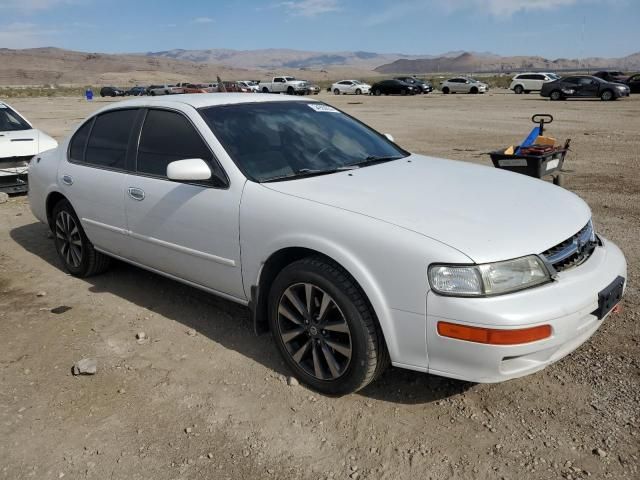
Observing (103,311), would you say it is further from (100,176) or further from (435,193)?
(435,193)

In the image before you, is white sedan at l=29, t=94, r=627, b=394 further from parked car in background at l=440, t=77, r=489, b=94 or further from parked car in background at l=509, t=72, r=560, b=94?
parked car in background at l=440, t=77, r=489, b=94

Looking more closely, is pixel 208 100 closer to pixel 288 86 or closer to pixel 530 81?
pixel 530 81

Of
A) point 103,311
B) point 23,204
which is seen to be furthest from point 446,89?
point 103,311

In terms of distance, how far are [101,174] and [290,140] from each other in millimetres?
1710

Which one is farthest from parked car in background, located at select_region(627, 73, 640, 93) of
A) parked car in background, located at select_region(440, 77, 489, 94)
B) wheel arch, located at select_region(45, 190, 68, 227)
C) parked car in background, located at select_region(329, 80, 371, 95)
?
wheel arch, located at select_region(45, 190, 68, 227)

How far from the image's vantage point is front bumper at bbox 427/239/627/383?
249 centimetres

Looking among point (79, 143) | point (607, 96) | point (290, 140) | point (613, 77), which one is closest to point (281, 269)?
point (290, 140)

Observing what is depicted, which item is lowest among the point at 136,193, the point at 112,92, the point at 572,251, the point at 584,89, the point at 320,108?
the point at 112,92

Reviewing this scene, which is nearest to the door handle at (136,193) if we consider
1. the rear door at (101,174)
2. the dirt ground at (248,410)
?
the rear door at (101,174)

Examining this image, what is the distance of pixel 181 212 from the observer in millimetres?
3709

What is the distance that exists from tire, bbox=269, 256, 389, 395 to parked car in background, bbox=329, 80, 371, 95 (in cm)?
4672

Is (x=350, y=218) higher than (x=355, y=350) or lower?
higher

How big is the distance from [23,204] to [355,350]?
23.8ft

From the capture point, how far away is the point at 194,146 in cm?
372
